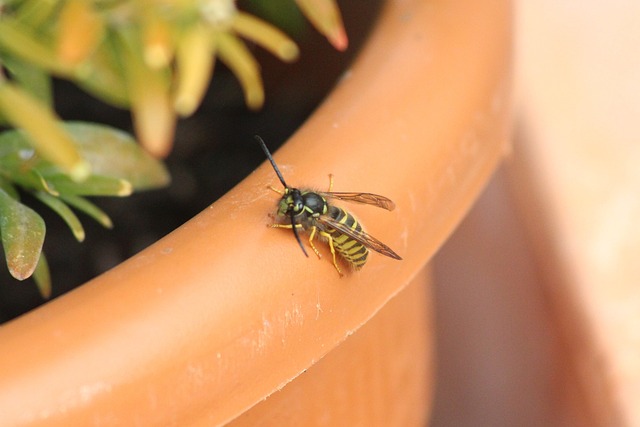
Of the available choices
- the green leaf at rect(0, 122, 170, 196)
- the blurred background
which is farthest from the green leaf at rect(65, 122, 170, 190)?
the blurred background

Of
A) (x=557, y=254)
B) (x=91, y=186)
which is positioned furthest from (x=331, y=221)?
(x=557, y=254)

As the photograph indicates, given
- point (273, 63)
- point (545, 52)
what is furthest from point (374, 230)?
point (545, 52)

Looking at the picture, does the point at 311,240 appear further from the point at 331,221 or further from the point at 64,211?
the point at 64,211

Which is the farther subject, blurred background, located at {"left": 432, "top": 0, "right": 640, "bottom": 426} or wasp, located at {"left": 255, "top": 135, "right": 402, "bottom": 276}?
blurred background, located at {"left": 432, "top": 0, "right": 640, "bottom": 426}

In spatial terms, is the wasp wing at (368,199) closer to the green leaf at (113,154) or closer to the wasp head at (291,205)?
the wasp head at (291,205)

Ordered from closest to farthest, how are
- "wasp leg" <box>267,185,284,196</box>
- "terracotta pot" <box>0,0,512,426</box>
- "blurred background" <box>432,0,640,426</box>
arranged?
"terracotta pot" <box>0,0,512,426</box> < "wasp leg" <box>267,185,284,196</box> < "blurred background" <box>432,0,640,426</box>

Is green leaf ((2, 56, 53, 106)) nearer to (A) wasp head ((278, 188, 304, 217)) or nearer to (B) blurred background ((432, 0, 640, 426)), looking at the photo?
(A) wasp head ((278, 188, 304, 217))
